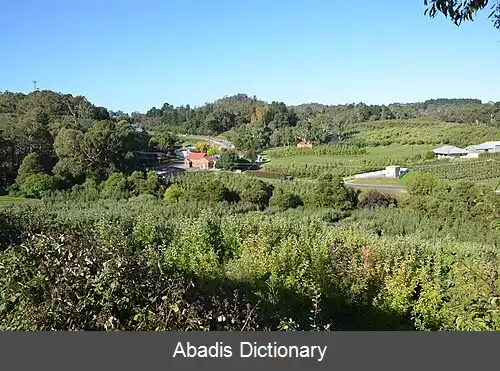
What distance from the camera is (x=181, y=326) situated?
1593mm

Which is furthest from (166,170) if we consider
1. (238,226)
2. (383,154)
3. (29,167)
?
(383,154)

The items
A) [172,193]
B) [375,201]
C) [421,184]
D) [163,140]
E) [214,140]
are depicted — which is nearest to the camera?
[163,140]

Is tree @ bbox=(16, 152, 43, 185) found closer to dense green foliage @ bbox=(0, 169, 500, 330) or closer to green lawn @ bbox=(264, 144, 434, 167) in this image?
dense green foliage @ bbox=(0, 169, 500, 330)

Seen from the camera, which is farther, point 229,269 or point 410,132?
point 410,132

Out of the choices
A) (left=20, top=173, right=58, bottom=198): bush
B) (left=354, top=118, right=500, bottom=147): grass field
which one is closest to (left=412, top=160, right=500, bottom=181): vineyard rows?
(left=354, top=118, right=500, bottom=147): grass field

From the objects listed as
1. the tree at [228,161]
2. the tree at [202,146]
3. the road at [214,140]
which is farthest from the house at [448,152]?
the tree at [202,146]

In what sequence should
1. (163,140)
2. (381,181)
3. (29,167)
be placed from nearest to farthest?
(29,167) < (163,140) < (381,181)

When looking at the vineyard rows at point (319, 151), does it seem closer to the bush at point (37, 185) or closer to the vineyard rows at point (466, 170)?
the vineyard rows at point (466, 170)

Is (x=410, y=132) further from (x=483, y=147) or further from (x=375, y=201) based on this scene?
(x=375, y=201)

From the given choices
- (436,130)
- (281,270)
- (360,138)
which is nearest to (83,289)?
(281,270)

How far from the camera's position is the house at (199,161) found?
22.8 ft

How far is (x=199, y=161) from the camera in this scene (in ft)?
22.9

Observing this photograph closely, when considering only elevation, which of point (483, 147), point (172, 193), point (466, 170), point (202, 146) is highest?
point (202, 146)

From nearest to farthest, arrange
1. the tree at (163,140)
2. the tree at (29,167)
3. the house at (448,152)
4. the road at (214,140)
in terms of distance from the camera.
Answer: the tree at (29,167) → the tree at (163,140) → the road at (214,140) → the house at (448,152)
